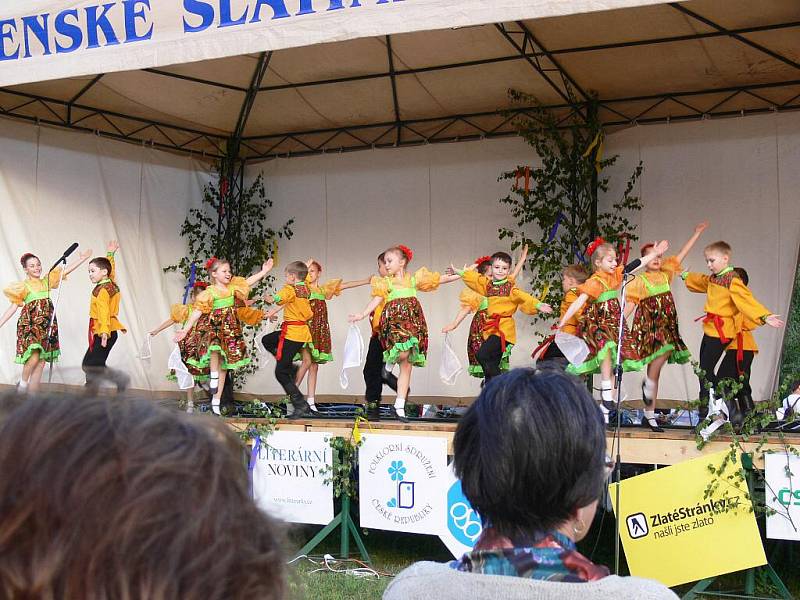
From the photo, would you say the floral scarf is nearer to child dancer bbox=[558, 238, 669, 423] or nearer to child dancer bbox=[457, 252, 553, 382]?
child dancer bbox=[558, 238, 669, 423]

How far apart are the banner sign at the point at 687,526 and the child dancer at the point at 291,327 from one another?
165 inches

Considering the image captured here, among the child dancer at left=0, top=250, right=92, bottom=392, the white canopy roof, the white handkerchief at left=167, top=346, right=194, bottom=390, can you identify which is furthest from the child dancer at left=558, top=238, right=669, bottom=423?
the child dancer at left=0, top=250, right=92, bottom=392

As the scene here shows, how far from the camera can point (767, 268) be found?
9.56 meters

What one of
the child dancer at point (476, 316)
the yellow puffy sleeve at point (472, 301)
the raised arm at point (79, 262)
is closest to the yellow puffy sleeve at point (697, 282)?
the child dancer at point (476, 316)

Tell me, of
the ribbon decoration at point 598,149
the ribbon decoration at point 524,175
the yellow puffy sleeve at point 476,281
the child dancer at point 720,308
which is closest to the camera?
the child dancer at point 720,308

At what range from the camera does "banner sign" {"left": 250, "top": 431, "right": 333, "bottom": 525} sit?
624 cm

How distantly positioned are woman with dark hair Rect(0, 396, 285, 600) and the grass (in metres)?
4.35

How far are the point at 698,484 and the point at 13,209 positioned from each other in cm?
806

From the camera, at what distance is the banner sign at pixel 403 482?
5.80 meters

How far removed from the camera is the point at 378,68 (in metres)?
10.2

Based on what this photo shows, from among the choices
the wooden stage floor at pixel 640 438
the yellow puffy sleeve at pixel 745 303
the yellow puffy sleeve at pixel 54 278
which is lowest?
the wooden stage floor at pixel 640 438

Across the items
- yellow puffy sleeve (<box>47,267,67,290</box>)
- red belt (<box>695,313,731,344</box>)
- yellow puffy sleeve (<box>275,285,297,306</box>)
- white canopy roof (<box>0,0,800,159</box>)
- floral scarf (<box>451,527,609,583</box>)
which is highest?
white canopy roof (<box>0,0,800,159</box>)

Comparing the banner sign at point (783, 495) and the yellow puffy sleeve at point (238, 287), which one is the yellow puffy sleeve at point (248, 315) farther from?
the banner sign at point (783, 495)

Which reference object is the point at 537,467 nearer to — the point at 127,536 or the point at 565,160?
the point at 127,536
